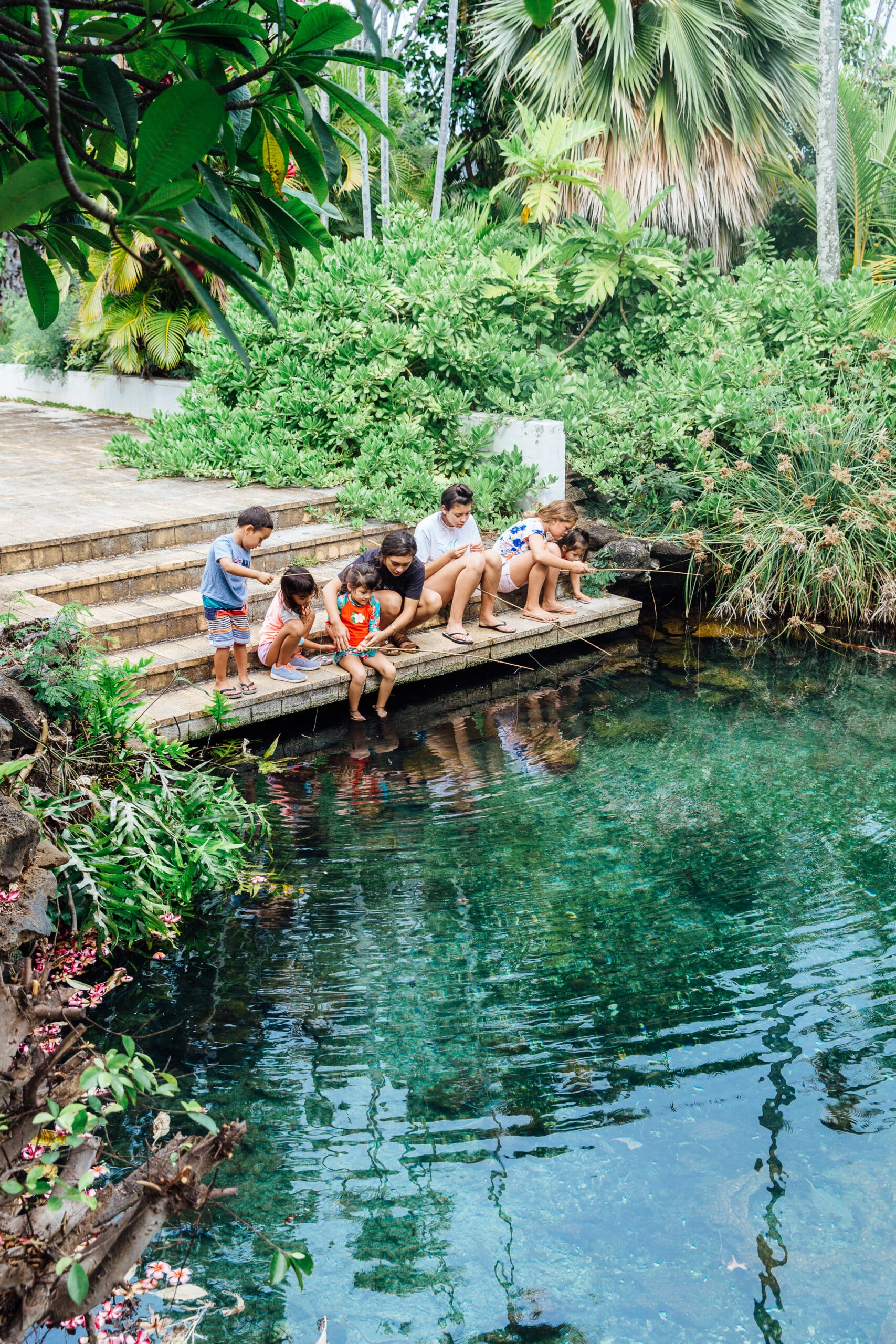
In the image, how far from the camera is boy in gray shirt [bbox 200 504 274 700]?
5.71 metres

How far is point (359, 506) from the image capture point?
8.12 m

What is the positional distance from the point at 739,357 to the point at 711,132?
3890 millimetres

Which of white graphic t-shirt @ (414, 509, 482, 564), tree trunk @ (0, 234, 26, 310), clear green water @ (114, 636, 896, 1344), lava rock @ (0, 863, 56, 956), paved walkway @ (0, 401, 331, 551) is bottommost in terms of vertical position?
clear green water @ (114, 636, 896, 1344)

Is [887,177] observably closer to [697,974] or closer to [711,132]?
[711,132]

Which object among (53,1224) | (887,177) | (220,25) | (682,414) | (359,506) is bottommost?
(53,1224)

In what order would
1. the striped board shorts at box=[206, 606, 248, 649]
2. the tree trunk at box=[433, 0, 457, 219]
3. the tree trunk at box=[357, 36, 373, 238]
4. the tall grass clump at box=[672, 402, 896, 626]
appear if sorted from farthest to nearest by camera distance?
the tree trunk at box=[433, 0, 457, 219] → the tree trunk at box=[357, 36, 373, 238] → the tall grass clump at box=[672, 402, 896, 626] → the striped board shorts at box=[206, 606, 248, 649]

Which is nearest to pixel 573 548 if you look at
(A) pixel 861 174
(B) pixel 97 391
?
(A) pixel 861 174

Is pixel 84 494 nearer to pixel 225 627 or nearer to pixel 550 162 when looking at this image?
pixel 225 627

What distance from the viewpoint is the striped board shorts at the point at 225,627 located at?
5832 mm

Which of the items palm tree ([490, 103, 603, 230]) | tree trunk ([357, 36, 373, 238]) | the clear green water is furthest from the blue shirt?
palm tree ([490, 103, 603, 230])

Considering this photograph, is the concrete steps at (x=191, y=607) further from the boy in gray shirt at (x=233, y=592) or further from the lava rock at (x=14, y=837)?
the lava rock at (x=14, y=837)

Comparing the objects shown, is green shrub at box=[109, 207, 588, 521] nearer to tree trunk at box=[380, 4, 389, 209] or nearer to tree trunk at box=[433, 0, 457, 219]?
tree trunk at box=[380, 4, 389, 209]

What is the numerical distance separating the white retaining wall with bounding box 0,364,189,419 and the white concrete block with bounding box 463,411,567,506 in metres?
3.95

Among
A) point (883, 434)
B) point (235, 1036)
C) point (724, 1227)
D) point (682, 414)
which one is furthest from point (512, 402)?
point (724, 1227)
